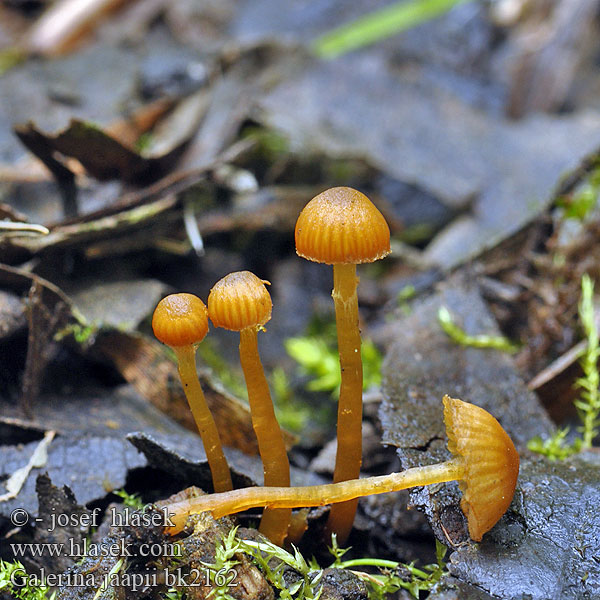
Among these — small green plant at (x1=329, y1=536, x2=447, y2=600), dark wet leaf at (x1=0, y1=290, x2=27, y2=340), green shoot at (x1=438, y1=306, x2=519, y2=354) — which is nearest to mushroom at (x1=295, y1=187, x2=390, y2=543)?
small green plant at (x1=329, y1=536, x2=447, y2=600)

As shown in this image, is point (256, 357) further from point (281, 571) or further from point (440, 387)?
point (440, 387)

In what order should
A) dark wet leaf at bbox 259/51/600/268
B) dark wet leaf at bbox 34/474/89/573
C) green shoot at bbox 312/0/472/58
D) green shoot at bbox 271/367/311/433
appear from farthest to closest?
green shoot at bbox 312/0/472/58
dark wet leaf at bbox 259/51/600/268
green shoot at bbox 271/367/311/433
dark wet leaf at bbox 34/474/89/573

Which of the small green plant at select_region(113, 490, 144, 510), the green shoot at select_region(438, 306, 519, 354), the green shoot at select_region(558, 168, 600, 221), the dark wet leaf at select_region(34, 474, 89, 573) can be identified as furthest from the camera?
the green shoot at select_region(558, 168, 600, 221)

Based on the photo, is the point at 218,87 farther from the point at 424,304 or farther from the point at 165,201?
the point at 424,304

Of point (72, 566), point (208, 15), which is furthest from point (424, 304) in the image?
point (208, 15)

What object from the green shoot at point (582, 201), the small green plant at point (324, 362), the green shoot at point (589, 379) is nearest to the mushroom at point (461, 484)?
the green shoot at point (589, 379)

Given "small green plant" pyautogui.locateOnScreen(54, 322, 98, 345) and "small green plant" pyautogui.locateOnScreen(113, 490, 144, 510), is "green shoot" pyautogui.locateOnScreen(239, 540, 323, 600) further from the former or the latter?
"small green plant" pyautogui.locateOnScreen(54, 322, 98, 345)

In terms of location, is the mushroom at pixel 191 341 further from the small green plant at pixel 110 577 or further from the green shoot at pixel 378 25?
the green shoot at pixel 378 25
